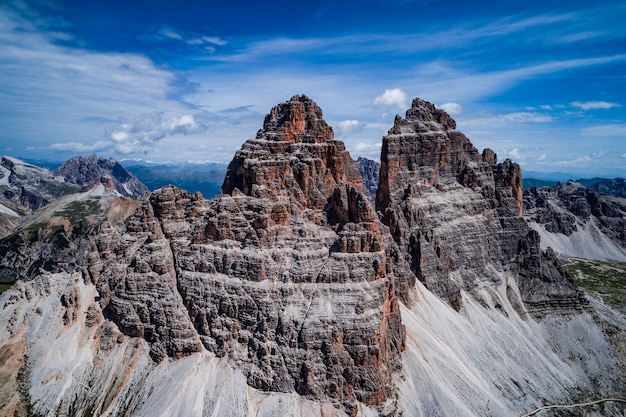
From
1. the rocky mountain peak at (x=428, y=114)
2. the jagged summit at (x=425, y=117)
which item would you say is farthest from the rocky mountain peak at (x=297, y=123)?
the rocky mountain peak at (x=428, y=114)

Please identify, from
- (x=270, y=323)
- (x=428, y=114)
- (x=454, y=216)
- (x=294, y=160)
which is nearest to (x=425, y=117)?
(x=428, y=114)

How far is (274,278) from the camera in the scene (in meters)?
104

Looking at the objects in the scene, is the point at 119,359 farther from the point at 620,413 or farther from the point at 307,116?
the point at 620,413

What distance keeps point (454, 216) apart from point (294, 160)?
81.8m

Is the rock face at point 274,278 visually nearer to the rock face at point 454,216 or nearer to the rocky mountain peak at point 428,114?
the rock face at point 454,216

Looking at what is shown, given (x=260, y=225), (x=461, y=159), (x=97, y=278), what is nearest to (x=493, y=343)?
(x=461, y=159)

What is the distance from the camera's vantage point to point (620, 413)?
132m

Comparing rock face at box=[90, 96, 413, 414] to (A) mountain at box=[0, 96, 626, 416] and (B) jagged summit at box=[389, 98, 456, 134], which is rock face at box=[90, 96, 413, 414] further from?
(B) jagged summit at box=[389, 98, 456, 134]

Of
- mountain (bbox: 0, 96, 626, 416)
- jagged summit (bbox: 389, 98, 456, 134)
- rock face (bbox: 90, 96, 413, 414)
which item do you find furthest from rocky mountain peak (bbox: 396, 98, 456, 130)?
rock face (bbox: 90, 96, 413, 414)

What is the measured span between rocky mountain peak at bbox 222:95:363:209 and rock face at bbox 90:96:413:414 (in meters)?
0.33

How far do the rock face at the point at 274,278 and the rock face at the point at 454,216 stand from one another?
47.7 meters

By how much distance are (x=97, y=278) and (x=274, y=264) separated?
170 feet

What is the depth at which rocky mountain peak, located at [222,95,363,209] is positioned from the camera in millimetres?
114938

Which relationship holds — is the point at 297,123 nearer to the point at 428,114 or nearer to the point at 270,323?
the point at 270,323
